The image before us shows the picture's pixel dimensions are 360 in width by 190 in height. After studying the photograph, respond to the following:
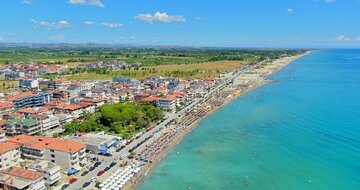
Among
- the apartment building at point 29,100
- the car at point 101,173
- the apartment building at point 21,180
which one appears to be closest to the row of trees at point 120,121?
the car at point 101,173

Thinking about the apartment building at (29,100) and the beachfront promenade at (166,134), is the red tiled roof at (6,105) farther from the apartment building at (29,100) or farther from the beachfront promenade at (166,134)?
the beachfront promenade at (166,134)

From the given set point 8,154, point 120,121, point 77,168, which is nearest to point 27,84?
point 120,121

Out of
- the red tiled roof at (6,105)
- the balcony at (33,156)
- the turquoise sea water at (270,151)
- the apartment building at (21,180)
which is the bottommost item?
the turquoise sea water at (270,151)

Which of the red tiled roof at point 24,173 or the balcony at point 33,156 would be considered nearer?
the red tiled roof at point 24,173

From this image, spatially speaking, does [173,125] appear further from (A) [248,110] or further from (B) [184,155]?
(A) [248,110]

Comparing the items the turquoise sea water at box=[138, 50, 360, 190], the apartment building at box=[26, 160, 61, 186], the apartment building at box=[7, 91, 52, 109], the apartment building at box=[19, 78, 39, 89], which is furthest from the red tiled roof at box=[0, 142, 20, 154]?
the apartment building at box=[19, 78, 39, 89]

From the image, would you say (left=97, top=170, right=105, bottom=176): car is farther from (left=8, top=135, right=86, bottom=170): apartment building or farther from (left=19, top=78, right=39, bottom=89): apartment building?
(left=19, top=78, right=39, bottom=89): apartment building
